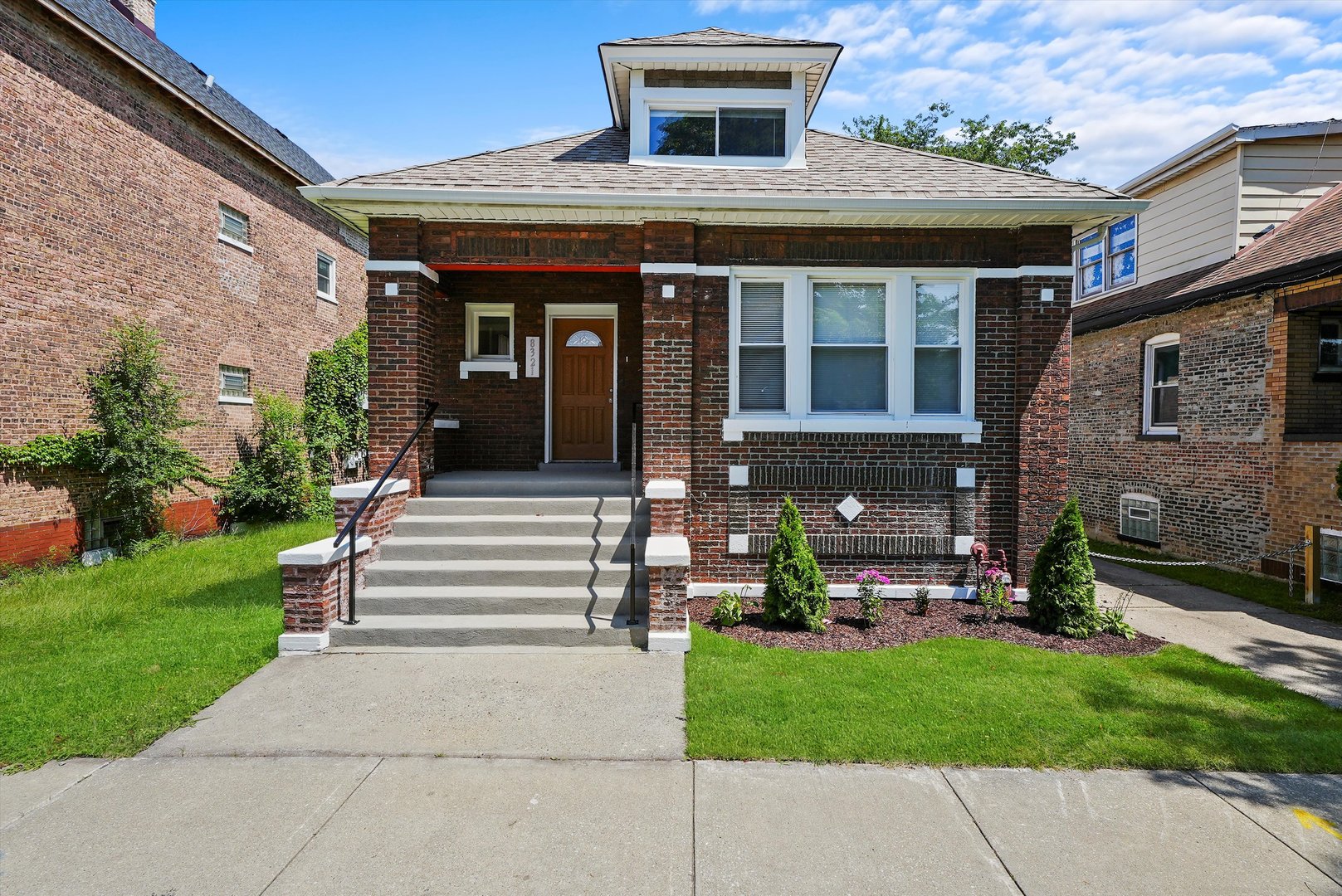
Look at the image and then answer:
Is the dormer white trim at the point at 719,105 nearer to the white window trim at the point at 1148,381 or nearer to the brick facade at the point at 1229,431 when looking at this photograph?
the brick facade at the point at 1229,431

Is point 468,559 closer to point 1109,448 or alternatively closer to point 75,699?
point 75,699

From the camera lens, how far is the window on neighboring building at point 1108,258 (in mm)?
13109

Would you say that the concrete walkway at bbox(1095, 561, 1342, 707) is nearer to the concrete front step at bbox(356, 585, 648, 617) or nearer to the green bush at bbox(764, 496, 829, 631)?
the green bush at bbox(764, 496, 829, 631)

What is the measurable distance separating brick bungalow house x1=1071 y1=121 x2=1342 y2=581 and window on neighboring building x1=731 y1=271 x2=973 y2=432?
203 inches

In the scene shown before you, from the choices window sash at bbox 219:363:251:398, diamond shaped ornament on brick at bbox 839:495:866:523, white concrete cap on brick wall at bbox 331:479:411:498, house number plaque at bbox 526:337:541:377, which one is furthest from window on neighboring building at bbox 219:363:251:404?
diamond shaped ornament on brick at bbox 839:495:866:523

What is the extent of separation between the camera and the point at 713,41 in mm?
8250

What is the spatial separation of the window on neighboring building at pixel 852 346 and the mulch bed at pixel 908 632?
2.26 meters

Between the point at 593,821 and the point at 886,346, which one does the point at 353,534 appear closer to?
the point at 593,821

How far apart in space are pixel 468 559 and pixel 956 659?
4.76m

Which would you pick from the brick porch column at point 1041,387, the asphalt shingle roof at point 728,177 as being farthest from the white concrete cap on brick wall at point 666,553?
the brick porch column at point 1041,387

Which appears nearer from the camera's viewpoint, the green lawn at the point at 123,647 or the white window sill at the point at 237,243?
the green lawn at the point at 123,647

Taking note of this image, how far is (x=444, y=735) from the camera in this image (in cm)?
429

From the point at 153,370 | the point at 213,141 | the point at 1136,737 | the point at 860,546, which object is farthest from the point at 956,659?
the point at 213,141

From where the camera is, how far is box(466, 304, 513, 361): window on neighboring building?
902 centimetres
